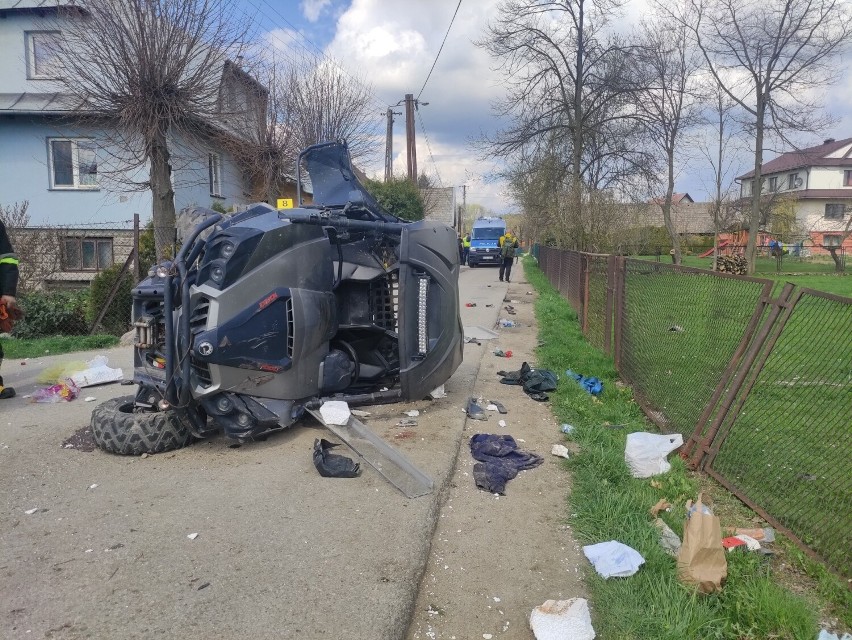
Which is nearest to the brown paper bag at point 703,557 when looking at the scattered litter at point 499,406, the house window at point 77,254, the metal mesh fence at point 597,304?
the scattered litter at point 499,406

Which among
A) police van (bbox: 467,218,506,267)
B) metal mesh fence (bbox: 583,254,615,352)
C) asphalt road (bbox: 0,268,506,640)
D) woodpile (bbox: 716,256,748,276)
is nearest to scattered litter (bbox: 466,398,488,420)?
asphalt road (bbox: 0,268,506,640)

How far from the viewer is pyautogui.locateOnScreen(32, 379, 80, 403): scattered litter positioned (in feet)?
21.1

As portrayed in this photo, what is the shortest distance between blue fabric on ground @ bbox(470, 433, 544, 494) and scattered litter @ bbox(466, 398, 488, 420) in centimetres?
53

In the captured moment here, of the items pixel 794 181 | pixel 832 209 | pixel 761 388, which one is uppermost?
pixel 794 181

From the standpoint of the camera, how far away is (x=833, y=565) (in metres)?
3.20

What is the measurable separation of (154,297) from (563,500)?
126 inches

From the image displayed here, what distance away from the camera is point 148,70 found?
1091cm

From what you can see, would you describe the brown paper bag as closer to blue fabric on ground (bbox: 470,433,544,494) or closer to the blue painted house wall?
blue fabric on ground (bbox: 470,433,544,494)

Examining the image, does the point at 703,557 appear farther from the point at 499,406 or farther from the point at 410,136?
the point at 410,136

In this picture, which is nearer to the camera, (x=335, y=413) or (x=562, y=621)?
(x=562, y=621)

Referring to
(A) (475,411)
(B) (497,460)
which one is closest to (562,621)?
(B) (497,460)

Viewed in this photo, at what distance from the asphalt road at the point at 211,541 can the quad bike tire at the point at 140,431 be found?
91mm

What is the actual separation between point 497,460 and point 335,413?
132cm

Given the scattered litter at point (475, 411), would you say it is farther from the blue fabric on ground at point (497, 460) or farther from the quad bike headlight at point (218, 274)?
the quad bike headlight at point (218, 274)
